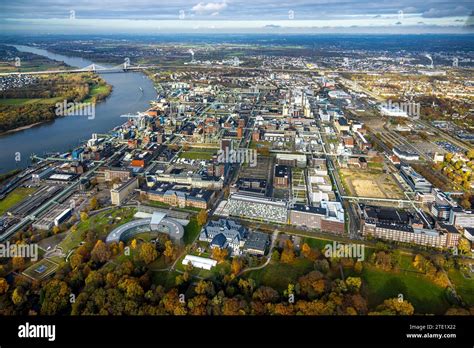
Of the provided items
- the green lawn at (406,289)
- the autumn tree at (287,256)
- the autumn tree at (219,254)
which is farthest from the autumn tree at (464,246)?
the autumn tree at (219,254)

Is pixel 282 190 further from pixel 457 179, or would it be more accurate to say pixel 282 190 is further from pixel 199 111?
pixel 199 111

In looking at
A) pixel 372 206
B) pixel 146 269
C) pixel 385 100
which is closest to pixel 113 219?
pixel 146 269

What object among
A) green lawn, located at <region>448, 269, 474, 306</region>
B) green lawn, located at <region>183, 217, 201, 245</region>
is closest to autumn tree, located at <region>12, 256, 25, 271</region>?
green lawn, located at <region>183, 217, 201, 245</region>

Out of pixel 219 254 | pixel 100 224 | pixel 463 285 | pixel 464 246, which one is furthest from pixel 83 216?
pixel 464 246

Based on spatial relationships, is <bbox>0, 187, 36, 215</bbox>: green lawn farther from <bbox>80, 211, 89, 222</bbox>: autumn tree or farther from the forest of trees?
the forest of trees

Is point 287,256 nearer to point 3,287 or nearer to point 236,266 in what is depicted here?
point 236,266

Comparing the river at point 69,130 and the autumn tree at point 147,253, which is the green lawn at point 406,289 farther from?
the river at point 69,130
